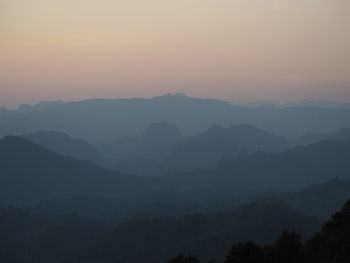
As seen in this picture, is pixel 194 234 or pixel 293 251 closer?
pixel 293 251

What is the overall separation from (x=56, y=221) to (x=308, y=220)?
316 feet

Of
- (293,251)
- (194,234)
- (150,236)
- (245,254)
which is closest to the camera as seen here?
(245,254)

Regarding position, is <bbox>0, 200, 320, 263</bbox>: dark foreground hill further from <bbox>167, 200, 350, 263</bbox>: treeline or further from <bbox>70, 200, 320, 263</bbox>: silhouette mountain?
<bbox>167, 200, 350, 263</bbox>: treeline

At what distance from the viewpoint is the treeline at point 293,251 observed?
33000mm

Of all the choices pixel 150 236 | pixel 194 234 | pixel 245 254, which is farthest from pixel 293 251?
pixel 194 234

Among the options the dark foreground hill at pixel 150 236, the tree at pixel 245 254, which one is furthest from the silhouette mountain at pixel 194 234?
the tree at pixel 245 254

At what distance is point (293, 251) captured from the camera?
3619 cm

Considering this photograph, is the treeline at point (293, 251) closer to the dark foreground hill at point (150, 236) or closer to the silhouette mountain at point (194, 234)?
the silhouette mountain at point (194, 234)

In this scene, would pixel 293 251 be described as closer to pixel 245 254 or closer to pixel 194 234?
pixel 245 254

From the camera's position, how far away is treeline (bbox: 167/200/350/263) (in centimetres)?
3300

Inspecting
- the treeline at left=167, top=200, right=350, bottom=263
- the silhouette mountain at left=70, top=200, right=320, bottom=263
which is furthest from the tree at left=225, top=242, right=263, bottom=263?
the silhouette mountain at left=70, top=200, right=320, bottom=263

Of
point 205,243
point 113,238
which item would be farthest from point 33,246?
point 205,243

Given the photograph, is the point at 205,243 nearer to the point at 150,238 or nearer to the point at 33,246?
the point at 150,238

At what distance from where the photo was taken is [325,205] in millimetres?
195875
